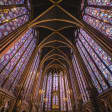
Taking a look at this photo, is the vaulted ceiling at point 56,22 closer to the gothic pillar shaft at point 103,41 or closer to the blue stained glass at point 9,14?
the blue stained glass at point 9,14

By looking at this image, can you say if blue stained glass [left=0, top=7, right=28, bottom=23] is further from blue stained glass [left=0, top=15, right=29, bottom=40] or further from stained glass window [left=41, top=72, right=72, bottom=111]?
stained glass window [left=41, top=72, right=72, bottom=111]

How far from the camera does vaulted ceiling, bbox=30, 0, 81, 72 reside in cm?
1017

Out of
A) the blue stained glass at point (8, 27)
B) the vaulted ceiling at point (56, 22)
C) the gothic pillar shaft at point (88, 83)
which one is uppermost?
the vaulted ceiling at point (56, 22)

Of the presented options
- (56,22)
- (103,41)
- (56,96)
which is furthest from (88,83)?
(56,96)

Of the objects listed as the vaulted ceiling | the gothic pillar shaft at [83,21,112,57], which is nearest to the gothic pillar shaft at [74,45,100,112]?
the gothic pillar shaft at [83,21,112,57]

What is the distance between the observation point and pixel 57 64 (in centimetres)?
2077

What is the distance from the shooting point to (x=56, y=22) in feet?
40.8

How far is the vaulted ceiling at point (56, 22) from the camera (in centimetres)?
1017

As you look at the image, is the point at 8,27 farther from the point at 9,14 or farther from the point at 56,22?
the point at 56,22

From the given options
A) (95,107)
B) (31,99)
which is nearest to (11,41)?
(31,99)

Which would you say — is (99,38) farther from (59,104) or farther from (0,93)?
(59,104)

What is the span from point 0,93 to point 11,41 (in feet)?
13.6

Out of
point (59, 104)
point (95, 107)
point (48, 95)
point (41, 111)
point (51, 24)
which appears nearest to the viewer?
point (95, 107)

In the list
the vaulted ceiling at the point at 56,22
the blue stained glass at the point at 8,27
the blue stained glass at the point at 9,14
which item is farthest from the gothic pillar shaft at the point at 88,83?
the blue stained glass at the point at 9,14
